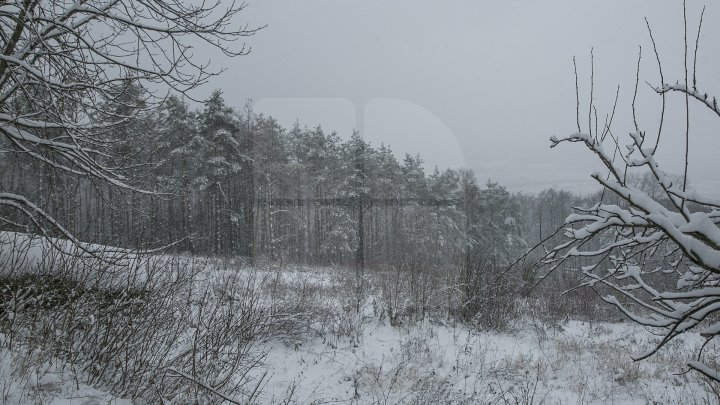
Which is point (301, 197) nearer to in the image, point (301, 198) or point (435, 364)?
point (301, 198)

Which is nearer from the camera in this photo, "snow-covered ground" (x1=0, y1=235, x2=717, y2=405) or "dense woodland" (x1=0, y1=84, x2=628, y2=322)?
"snow-covered ground" (x1=0, y1=235, x2=717, y2=405)

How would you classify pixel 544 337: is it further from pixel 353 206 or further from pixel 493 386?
pixel 353 206

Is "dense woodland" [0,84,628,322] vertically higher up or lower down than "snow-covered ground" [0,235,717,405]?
higher up

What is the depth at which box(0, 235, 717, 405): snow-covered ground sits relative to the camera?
525 centimetres

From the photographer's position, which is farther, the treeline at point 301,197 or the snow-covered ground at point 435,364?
the treeline at point 301,197

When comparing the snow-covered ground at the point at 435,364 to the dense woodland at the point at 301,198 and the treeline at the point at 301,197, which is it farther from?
the treeline at the point at 301,197

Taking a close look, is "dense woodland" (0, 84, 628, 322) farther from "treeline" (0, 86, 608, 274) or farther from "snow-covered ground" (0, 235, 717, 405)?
"snow-covered ground" (0, 235, 717, 405)

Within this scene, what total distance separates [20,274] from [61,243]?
477 mm

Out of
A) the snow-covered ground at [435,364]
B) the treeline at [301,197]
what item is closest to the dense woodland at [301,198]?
the treeline at [301,197]

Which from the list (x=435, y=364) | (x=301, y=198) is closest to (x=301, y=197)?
(x=301, y=198)

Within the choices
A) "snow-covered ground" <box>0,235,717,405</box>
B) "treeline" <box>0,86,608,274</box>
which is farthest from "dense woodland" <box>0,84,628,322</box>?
"snow-covered ground" <box>0,235,717,405</box>

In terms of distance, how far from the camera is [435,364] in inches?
257

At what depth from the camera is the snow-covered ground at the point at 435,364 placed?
5250mm

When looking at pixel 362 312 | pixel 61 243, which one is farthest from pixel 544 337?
pixel 61 243
